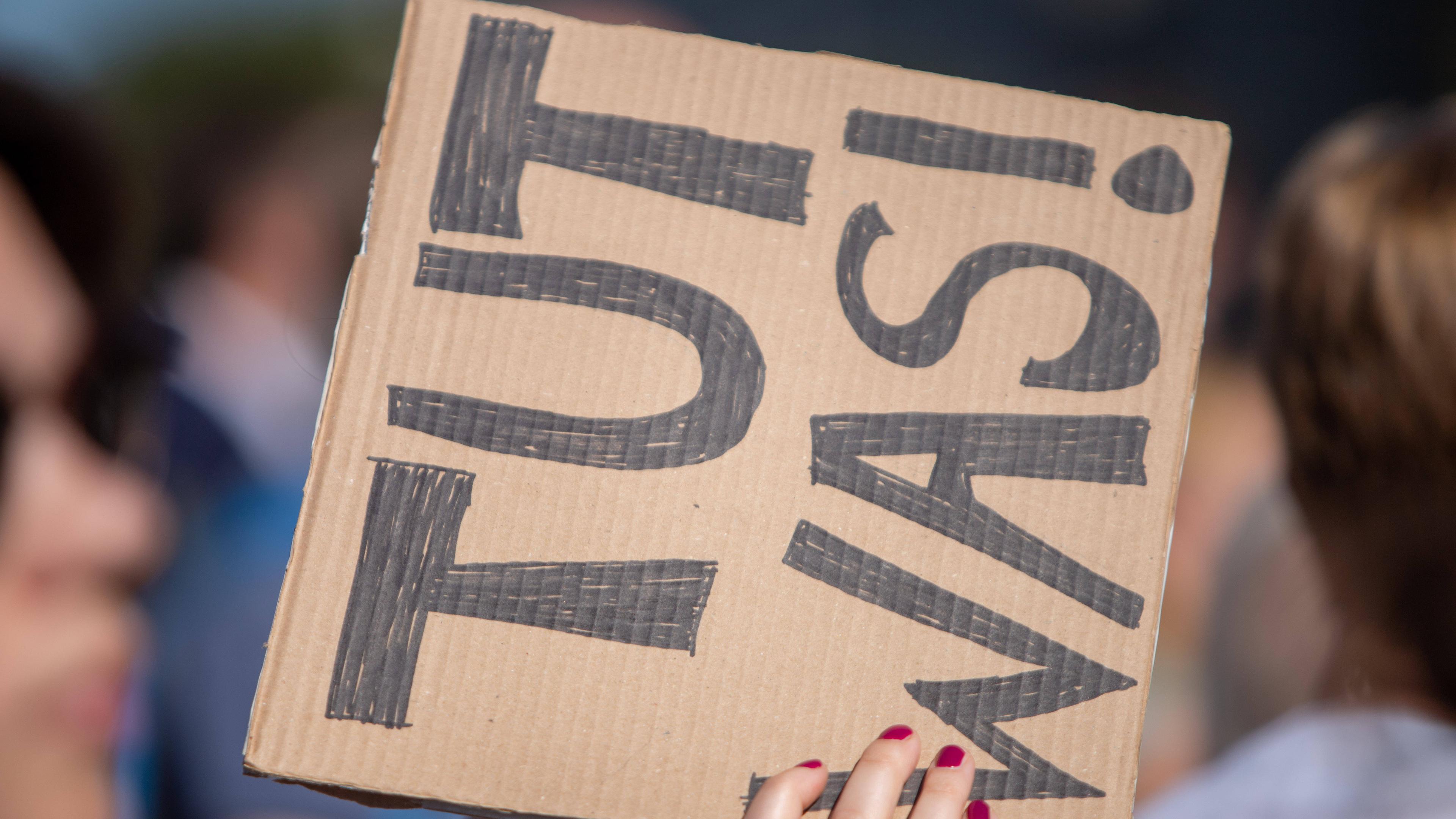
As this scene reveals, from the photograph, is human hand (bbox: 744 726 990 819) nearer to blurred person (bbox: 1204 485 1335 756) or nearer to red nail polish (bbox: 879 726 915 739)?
red nail polish (bbox: 879 726 915 739)

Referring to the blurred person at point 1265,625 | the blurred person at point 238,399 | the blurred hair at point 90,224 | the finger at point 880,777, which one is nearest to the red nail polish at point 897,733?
the finger at point 880,777

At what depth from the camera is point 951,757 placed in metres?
0.60

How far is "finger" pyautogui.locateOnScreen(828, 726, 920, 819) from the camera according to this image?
0.57 meters

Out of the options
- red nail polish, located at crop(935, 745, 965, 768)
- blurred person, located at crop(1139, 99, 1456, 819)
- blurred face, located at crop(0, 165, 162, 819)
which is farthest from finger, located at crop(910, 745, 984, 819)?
blurred face, located at crop(0, 165, 162, 819)

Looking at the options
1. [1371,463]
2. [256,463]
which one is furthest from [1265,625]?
[256,463]

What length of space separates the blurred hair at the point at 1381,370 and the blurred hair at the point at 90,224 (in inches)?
60.5

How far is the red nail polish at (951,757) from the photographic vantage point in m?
0.59

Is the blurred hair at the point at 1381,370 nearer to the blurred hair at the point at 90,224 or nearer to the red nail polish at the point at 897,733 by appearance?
the red nail polish at the point at 897,733

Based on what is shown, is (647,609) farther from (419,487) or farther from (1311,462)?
(1311,462)

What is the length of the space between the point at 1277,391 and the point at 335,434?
938 mm

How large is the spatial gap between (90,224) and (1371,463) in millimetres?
1621

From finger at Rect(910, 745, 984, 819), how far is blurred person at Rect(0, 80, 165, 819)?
1.12 meters

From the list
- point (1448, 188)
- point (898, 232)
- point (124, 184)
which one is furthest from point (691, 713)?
point (124, 184)

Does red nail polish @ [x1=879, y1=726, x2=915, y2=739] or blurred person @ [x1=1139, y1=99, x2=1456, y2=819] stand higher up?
blurred person @ [x1=1139, y1=99, x2=1456, y2=819]
